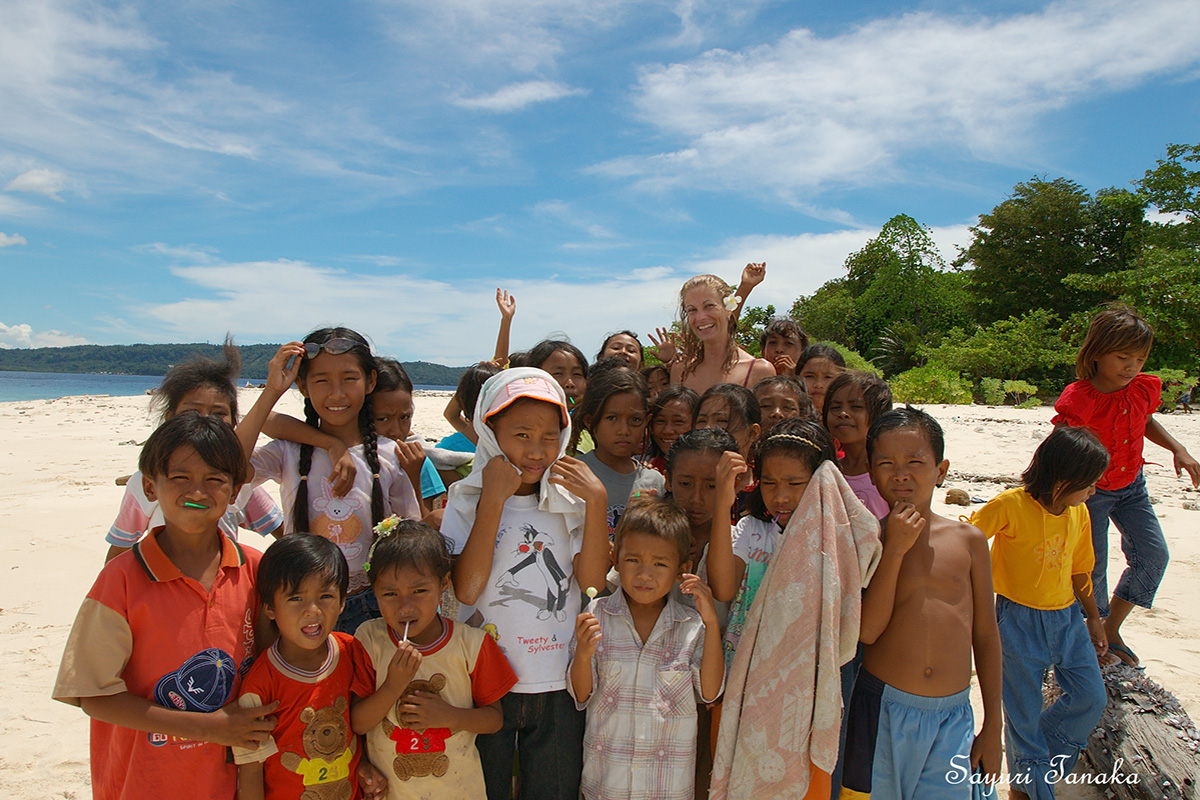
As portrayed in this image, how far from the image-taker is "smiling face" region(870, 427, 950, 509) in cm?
252

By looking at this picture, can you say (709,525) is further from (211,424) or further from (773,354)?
(773,354)

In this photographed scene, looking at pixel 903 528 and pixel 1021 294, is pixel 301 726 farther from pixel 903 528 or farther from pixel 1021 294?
pixel 1021 294

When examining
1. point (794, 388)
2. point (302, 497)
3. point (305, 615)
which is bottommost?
point (305, 615)

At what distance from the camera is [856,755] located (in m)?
Answer: 2.61

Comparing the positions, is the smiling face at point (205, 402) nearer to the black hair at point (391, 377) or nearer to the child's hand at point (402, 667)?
the black hair at point (391, 377)

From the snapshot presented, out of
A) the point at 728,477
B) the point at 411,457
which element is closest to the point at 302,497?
the point at 411,457

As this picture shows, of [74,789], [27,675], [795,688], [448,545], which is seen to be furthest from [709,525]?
[27,675]

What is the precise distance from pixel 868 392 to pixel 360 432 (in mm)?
2503

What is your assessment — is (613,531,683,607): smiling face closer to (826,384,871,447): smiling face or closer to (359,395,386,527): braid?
(359,395,386,527): braid

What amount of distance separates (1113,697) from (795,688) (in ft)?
8.10

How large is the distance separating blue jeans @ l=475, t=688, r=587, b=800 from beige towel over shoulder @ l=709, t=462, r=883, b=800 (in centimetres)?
51

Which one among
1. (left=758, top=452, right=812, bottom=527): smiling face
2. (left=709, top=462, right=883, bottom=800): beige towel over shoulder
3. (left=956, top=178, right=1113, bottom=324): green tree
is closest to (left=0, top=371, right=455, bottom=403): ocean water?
(left=758, top=452, right=812, bottom=527): smiling face

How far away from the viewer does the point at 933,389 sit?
17.9m

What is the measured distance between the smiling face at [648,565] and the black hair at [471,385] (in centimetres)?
185
